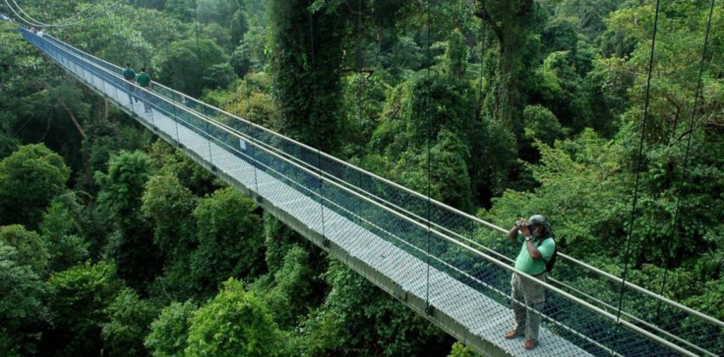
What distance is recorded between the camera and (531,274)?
3.82 m

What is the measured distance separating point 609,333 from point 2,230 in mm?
11801

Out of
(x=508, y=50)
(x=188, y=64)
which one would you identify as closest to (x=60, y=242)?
(x=188, y=64)

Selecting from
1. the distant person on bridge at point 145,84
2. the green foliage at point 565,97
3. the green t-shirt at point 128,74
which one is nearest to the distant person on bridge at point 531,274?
the distant person on bridge at point 145,84

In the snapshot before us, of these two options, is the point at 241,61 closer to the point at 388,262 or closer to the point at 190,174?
the point at 190,174

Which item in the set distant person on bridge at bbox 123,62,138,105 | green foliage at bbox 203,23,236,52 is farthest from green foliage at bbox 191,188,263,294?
green foliage at bbox 203,23,236,52

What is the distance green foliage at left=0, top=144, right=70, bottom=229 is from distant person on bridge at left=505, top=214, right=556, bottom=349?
14.7 metres

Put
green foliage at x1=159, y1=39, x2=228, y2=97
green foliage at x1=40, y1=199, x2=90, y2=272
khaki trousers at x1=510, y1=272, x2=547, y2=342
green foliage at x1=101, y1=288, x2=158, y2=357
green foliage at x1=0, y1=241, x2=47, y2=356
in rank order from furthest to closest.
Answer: green foliage at x1=159, y1=39, x2=228, y2=97, green foliage at x1=40, y1=199, x2=90, y2=272, green foliage at x1=101, y1=288, x2=158, y2=357, green foliage at x1=0, y1=241, x2=47, y2=356, khaki trousers at x1=510, y1=272, x2=547, y2=342

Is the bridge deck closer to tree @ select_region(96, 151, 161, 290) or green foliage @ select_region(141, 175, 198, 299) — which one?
green foliage @ select_region(141, 175, 198, 299)

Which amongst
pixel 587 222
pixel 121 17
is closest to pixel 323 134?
pixel 587 222

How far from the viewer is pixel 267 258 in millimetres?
10641

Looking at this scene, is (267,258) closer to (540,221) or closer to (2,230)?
(2,230)

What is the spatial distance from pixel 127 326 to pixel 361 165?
5522 millimetres

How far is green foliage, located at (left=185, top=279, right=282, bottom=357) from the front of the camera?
712cm

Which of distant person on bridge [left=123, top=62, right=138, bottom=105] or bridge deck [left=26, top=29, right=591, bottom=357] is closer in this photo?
bridge deck [left=26, top=29, right=591, bottom=357]
